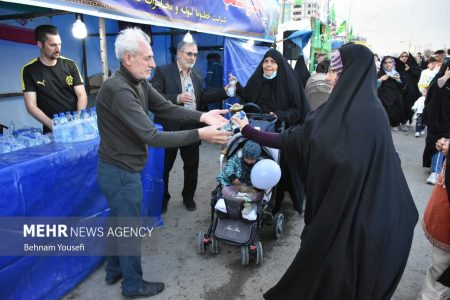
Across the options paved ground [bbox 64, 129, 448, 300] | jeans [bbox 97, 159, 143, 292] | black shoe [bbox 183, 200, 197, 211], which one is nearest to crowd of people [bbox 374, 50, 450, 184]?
paved ground [bbox 64, 129, 448, 300]

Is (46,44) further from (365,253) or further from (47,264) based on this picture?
(365,253)

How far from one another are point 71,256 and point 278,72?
9.59 feet

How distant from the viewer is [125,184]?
7.68 feet

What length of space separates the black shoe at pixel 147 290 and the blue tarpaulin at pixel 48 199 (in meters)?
0.56

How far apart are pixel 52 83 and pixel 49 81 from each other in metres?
0.04

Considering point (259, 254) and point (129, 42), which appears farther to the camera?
point (259, 254)

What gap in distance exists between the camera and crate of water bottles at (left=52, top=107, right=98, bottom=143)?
2838mm

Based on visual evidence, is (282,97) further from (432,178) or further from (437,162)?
(432,178)

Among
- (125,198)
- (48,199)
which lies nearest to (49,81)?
(48,199)

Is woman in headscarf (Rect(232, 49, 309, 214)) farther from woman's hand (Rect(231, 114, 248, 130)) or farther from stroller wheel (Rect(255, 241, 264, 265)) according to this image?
woman's hand (Rect(231, 114, 248, 130))

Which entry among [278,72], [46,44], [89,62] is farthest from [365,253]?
[89,62]

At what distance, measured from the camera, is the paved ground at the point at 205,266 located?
274 centimetres

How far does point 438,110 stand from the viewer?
16.5ft

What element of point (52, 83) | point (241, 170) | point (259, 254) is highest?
point (52, 83)
